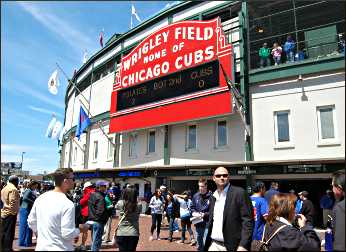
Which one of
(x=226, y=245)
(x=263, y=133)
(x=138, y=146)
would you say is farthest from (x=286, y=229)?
(x=138, y=146)

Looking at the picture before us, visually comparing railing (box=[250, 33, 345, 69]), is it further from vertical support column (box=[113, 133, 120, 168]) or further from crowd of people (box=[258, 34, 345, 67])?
vertical support column (box=[113, 133, 120, 168])

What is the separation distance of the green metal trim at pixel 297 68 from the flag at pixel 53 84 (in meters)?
17.0

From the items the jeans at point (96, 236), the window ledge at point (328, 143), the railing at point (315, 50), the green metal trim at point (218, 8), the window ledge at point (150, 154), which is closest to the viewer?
the jeans at point (96, 236)

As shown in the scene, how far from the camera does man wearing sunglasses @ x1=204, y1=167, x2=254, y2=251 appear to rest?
13.6ft

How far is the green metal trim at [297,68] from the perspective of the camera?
49.1 ft

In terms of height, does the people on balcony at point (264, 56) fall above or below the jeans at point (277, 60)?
above

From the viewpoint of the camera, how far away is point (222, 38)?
717 inches

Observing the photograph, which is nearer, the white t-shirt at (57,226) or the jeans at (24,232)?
the white t-shirt at (57,226)

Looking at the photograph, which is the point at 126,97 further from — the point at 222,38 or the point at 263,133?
the point at 263,133

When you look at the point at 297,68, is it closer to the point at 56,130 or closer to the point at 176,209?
the point at 176,209

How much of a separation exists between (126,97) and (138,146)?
3.59 metres

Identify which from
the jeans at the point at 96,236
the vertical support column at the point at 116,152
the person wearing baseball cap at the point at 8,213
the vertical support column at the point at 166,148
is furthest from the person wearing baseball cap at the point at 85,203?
the vertical support column at the point at 116,152

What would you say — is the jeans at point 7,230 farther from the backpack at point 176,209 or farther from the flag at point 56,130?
the flag at point 56,130

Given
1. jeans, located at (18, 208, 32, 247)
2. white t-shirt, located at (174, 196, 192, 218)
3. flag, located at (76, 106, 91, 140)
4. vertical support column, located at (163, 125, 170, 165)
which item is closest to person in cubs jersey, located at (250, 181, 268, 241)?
white t-shirt, located at (174, 196, 192, 218)
